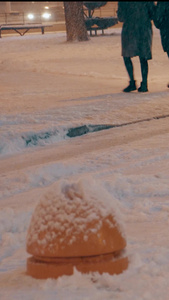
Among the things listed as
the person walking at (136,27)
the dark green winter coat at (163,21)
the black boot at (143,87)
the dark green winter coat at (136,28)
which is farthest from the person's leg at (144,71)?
the dark green winter coat at (163,21)

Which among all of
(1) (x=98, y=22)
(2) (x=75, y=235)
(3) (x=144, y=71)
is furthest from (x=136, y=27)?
(1) (x=98, y=22)

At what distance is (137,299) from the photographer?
276 centimetres

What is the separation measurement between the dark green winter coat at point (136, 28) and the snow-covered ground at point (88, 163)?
2.27 ft

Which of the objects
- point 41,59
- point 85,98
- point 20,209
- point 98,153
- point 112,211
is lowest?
point 41,59

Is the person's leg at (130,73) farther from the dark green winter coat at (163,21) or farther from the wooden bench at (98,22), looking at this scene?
the wooden bench at (98,22)

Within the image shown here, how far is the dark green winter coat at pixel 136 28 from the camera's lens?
10006mm

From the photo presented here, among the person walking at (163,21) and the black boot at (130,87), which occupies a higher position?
the person walking at (163,21)

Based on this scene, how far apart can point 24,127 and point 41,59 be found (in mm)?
9787

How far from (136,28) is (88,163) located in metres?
4.83

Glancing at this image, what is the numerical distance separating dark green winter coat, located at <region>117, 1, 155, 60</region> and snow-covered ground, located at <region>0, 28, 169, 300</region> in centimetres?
69

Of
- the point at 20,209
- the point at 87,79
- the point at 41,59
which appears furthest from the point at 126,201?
the point at 41,59

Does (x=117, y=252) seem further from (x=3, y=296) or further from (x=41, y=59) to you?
(x=41, y=59)

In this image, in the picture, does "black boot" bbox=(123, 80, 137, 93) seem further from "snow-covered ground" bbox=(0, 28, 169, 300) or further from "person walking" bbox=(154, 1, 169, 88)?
"person walking" bbox=(154, 1, 169, 88)

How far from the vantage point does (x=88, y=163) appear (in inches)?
228
